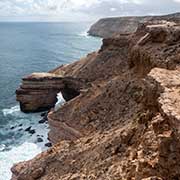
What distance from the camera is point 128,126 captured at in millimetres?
24047

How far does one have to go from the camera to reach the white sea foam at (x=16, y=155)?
4378 cm

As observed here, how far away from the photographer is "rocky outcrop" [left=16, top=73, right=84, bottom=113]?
2539 inches

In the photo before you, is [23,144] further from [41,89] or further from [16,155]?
[41,89]

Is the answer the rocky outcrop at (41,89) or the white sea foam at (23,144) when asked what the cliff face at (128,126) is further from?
the rocky outcrop at (41,89)

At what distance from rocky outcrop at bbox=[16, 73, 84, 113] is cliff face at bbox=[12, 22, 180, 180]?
13665mm

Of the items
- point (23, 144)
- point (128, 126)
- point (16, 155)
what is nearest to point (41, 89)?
point (23, 144)

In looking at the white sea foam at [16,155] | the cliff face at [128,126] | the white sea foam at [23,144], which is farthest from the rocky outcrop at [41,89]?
the white sea foam at [16,155]

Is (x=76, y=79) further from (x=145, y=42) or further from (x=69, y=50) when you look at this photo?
(x=69, y=50)

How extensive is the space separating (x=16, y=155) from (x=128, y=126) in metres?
26.8

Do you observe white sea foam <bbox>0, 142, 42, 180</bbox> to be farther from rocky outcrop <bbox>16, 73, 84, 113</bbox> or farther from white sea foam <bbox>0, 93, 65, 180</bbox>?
rocky outcrop <bbox>16, 73, 84, 113</bbox>

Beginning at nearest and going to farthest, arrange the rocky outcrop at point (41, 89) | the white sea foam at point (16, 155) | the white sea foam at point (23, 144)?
1. the white sea foam at point (16, 155)
2. the white sea foam at point (23, 144)
3. the rocky outcrop at point (41, 89)

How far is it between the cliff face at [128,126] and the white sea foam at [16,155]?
677 cm

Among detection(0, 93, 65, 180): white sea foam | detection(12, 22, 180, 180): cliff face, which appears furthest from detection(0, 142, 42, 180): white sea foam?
detection(12, 22, 180, 180): cliff face

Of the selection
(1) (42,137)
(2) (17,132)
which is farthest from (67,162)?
(2) (17,132)
